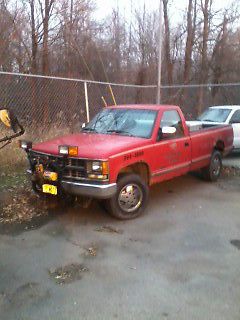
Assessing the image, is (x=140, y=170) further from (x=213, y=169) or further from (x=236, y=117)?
(x=236, y=117)

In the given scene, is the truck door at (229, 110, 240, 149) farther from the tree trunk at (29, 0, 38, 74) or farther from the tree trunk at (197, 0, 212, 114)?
the tree trunk at (197, 0, 212, 114)

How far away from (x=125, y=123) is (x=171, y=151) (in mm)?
933

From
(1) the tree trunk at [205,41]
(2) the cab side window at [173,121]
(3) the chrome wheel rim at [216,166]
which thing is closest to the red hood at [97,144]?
(2) the cab side window at [173,121]

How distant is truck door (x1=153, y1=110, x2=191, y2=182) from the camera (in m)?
6.45

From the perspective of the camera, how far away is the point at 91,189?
5438 mm

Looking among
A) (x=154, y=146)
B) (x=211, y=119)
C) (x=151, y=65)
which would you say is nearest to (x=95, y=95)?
(x=211, y=119)

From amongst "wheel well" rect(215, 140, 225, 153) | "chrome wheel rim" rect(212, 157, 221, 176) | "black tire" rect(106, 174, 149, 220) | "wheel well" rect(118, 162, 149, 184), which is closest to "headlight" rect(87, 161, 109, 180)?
"black tire" rect(106, 174, 149, 220)

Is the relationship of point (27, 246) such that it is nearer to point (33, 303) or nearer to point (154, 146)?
point (33, 303)

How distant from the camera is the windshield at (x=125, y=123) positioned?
6.48 m

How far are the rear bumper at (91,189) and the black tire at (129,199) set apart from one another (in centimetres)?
24

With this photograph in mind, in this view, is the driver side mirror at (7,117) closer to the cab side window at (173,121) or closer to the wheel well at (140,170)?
the wheel well at (140,170)

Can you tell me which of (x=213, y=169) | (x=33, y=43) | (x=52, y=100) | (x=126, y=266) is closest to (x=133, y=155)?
(x=126, y=266)

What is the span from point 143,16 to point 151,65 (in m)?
5.35

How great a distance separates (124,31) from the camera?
2670cm
